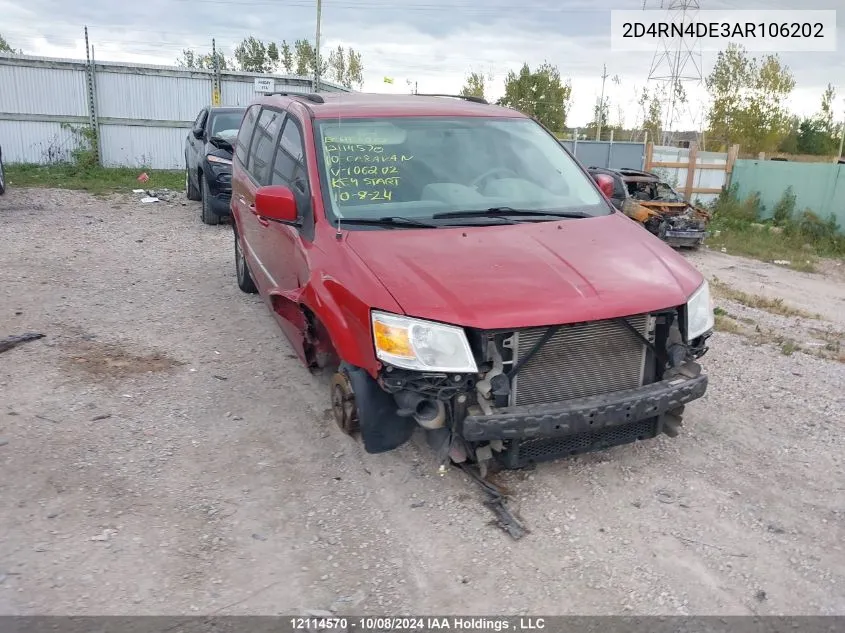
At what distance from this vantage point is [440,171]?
13.8ft

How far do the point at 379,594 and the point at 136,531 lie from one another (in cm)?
119

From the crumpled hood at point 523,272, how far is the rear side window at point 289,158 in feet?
3.01

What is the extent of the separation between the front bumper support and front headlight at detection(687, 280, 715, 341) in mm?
275

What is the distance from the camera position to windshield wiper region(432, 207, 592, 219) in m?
3.94

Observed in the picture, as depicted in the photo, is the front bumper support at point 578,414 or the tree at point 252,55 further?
the tree at point 252,55

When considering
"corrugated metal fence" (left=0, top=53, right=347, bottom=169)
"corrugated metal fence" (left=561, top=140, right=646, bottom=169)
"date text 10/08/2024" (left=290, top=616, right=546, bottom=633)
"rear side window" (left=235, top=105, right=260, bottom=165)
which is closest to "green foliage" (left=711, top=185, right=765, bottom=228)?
"corrugated metal fence" (left=561, top=140, right=646, bottom=169)

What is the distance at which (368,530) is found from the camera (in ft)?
10.6

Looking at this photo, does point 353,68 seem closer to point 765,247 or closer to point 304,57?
point 304,57

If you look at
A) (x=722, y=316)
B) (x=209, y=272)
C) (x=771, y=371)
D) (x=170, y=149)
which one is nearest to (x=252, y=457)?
(x=771, y=371)

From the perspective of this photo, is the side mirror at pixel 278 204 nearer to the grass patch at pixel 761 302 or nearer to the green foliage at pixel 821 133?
the grass patch at pixel 761 302

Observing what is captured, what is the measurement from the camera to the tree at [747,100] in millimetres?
30562

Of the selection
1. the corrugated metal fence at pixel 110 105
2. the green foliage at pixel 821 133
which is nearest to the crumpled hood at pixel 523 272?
the corrugated metal fence at pixel 110 105

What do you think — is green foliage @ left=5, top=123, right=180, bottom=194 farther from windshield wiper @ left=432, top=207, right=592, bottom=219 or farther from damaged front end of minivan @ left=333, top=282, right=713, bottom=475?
damaged front end of minivan @ left=333, top=282, right=713, bottom=475

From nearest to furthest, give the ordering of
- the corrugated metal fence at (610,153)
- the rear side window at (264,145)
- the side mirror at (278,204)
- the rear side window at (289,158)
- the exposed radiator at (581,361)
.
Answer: the exposed radiator at (581,361) < the side mirror at (278,204) < the rear side window at (289,158) < the rear side window at (264,145) < the corrugated metal fence at (610,153)
